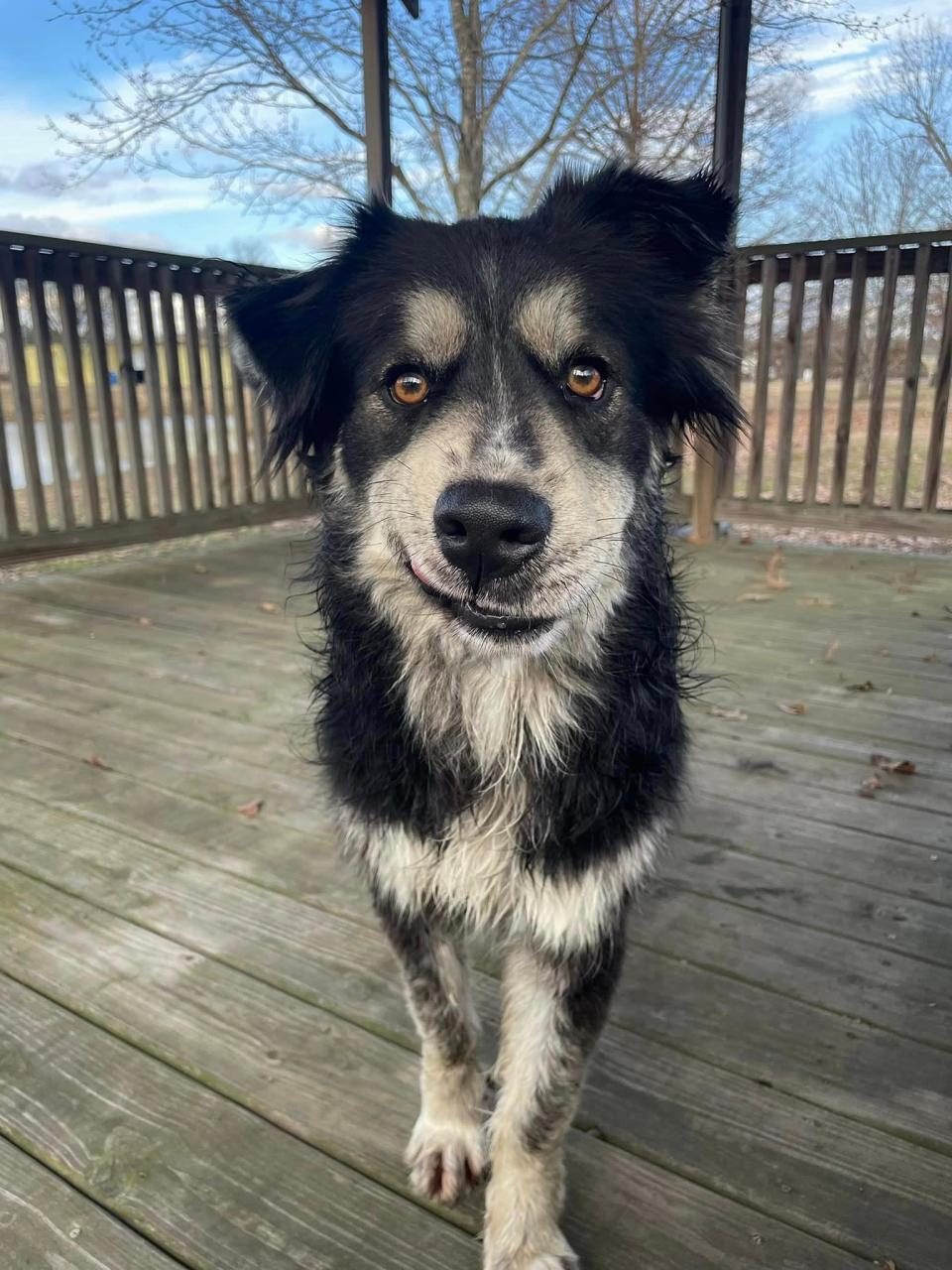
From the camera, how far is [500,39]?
6.86 meters

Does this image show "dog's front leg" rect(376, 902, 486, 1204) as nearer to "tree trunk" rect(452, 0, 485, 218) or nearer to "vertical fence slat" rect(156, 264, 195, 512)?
"vertical fence slat" rect(156, 264, 195, 512)

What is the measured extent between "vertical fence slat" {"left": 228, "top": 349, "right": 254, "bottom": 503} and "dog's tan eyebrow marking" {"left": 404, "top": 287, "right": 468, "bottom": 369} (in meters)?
4.62

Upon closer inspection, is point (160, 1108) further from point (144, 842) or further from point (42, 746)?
point (42, 746)

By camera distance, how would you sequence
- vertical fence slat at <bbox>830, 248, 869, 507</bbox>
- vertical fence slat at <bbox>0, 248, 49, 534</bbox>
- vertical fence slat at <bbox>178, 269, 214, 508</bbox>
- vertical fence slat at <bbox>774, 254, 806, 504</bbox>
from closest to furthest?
1. vertical fence slat at <bbox>0, 248, 49, 534</bbox>
2. vertical fence slat at <bbox>830, 248, 869, 507</bbox>
3. vertical fence slat at <bbox>774, 254, 806, 504</bbox>
4. vertical fence slat at <bbox>178, 269, 214, 508</bbox>

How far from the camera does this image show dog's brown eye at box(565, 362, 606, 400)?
1.53 m

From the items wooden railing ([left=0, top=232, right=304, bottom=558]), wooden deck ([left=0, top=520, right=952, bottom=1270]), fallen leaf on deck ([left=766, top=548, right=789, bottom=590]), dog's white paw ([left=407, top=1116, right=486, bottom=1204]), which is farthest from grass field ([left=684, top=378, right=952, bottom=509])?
dog's white paw ([left=407, top=1116, right=486, bottom=1204])

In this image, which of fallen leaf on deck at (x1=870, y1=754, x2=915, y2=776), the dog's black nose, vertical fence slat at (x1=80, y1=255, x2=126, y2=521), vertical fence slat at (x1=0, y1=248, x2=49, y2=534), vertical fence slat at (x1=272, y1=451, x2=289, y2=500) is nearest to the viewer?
Result: the dog's black nose

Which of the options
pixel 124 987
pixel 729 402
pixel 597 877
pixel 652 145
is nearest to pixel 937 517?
pixel 652 145

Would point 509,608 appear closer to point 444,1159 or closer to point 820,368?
point 444,1159

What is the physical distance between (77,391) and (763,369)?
424 cm

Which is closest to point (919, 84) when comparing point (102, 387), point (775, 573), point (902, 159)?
point (902, 159)

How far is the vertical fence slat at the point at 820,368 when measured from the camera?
529 cm

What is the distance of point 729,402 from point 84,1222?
182 cm

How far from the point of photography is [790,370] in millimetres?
5516
